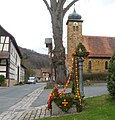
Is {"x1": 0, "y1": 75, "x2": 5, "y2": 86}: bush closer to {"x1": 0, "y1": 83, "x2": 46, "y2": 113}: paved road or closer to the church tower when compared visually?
{"x1": 0, "y1": 83, "x2": 46, "y2": 113}: paved road

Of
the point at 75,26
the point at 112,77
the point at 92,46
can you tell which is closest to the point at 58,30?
the point at 112,77

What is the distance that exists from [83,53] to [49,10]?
1014 centimetres

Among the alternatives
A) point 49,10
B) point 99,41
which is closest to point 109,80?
point 49,10

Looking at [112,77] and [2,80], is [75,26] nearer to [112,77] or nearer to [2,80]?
[2,80]

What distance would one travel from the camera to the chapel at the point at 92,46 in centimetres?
5919

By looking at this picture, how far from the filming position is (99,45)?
198ft

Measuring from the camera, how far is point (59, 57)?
2277 cm

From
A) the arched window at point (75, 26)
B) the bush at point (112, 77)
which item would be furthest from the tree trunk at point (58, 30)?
the arched window at point (75, 26)

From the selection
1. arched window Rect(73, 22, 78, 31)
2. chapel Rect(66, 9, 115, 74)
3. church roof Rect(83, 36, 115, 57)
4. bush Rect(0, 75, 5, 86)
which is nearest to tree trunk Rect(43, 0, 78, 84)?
bush Rect(0, 75, 5, 86)

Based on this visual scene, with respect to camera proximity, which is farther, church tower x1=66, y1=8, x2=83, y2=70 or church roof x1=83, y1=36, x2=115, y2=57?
church tower x1=66, y1=8, x2=83, y2=70

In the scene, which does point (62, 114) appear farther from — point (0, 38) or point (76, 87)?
point (0, 38)

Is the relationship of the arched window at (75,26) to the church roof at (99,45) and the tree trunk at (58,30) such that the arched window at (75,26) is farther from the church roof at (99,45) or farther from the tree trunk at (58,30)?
the tree trunk at (58,30)

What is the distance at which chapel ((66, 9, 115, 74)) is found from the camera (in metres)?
59.2

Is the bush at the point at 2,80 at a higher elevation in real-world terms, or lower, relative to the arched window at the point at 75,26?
lower
